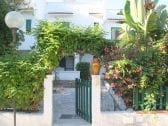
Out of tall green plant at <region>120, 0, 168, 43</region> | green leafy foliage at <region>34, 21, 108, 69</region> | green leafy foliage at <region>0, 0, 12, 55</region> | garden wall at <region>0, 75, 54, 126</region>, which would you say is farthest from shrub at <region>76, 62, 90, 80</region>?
garden wall at <region>0, 75, 54, 126</region>

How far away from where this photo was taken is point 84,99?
1366cm

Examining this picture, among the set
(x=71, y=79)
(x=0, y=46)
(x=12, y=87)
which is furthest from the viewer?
(x=71, y=79)

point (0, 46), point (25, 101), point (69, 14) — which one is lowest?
point (25, 101)

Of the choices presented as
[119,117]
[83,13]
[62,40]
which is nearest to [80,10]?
[83,13]

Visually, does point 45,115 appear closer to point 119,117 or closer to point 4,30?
point 119,117

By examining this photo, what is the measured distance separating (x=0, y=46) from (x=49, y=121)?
17.7 ft

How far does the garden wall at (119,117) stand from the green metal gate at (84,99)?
0.45 meters

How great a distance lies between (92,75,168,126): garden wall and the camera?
491 inches

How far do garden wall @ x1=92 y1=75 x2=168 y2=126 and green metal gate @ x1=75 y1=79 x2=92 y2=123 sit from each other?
446 millimetres

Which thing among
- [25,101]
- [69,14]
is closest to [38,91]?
[25,101]

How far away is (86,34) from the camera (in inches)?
514

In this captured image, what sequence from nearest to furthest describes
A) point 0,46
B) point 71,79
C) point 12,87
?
point 12,87 → point 0,46 → point 71,79

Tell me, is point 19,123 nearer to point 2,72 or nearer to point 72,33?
point 2,72

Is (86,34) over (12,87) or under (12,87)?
over
